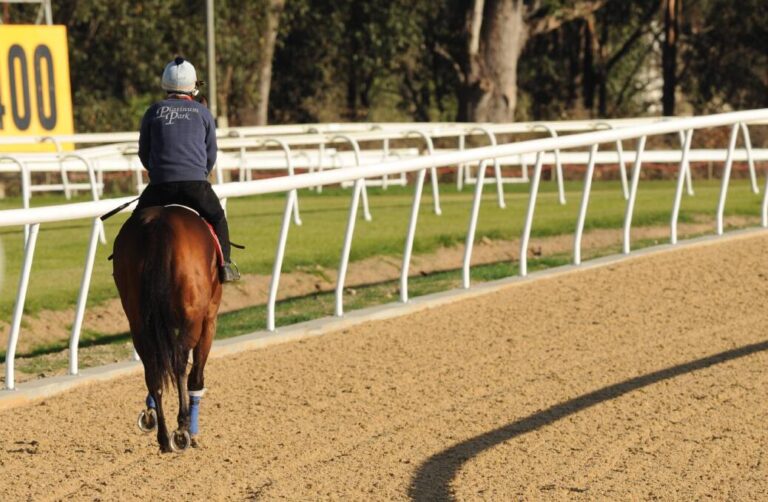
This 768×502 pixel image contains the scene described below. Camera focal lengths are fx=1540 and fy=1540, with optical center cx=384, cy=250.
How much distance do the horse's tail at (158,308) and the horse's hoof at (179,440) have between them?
0.69 feet

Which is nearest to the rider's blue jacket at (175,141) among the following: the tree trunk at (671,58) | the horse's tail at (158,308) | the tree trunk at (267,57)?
the horse's tail at (158,308)

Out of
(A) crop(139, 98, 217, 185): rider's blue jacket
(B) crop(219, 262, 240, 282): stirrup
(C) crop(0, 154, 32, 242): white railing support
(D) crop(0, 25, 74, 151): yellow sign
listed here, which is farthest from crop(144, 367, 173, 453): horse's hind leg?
(D) crop(0, 25, 74, 151): yellow sign

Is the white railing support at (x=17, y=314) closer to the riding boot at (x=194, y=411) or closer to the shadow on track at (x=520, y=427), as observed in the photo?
the riding boot at (x=194, y=411)

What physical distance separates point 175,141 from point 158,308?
804 mm

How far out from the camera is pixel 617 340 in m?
8.47

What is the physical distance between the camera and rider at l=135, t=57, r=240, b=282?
21.3ft

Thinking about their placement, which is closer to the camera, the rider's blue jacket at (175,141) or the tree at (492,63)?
the rider's blue jacket at (175,141)

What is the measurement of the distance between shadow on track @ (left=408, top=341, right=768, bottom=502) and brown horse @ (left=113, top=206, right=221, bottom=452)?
104cm

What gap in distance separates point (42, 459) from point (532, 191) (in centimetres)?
534

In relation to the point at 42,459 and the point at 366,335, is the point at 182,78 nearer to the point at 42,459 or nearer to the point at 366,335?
the point at 42,459

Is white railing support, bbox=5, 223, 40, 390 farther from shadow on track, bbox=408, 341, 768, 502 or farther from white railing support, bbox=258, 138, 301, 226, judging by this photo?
white railing support, bbox=258, 138, 301, 226

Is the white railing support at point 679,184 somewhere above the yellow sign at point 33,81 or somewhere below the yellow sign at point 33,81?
below

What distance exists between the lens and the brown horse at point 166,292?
241 inches

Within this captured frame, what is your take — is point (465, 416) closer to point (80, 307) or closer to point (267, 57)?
point (80, 307)
